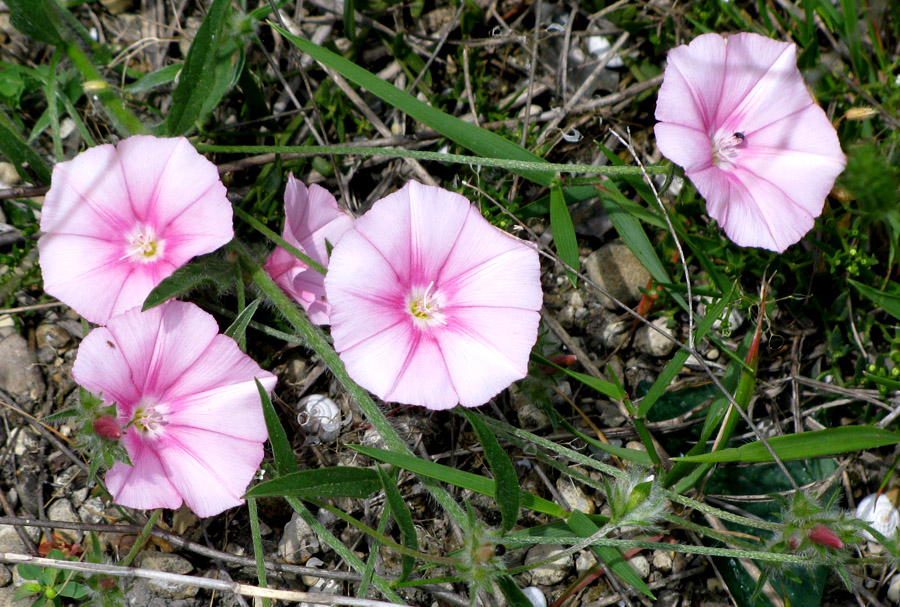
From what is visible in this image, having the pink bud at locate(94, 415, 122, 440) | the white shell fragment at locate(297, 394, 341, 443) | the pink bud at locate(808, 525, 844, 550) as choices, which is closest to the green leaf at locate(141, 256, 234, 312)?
the pink bud at locate(94, 415, 122, 440)

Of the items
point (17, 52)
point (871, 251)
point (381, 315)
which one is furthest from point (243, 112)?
point (871, 251)

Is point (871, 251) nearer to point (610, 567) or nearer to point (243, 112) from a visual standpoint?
point (610, 567)

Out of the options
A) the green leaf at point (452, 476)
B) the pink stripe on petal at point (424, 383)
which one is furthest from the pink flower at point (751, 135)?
the green leaf at point (452, 476)

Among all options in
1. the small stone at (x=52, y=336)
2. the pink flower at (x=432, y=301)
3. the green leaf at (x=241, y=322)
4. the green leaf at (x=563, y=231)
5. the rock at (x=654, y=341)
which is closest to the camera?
the pink flower at (x=432, y=301)

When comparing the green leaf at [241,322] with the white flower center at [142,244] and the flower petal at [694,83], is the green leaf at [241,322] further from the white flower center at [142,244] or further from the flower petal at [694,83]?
the flower petal at [694,83]

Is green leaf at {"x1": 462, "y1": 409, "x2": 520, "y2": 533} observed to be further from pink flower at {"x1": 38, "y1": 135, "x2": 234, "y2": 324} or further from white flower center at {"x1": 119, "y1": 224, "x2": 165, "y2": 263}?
white flower center at {"x1": 119, "y1": 224, "x2": 165, "y2": 263}

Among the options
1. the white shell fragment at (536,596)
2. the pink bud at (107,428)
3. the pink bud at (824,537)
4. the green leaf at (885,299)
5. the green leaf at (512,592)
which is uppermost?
the green leaf at (885,299)
